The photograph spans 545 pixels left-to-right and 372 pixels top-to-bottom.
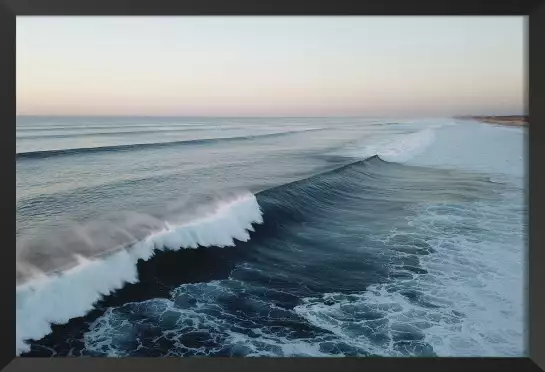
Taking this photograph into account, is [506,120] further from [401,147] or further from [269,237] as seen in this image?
[269,237]

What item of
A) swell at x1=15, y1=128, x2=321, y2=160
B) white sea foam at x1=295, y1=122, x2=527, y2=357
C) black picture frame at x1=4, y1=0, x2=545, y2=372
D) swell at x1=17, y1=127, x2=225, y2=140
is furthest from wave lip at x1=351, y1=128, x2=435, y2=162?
black picture frame at x1=4, y1=0, x2=545, y2=372

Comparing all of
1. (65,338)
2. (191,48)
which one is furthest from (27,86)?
(65,338)

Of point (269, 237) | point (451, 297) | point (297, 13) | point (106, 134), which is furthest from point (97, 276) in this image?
point (106, 134)

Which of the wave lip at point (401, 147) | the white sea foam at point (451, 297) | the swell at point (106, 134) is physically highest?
the swell at point (106, 134)

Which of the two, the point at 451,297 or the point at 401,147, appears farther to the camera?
the point at 401,147

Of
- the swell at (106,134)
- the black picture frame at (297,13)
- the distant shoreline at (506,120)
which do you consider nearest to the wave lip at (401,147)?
the distant shoreline at (506,120)

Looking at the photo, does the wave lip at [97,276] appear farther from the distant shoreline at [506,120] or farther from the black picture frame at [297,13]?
the distant shoreline at [506,120]
